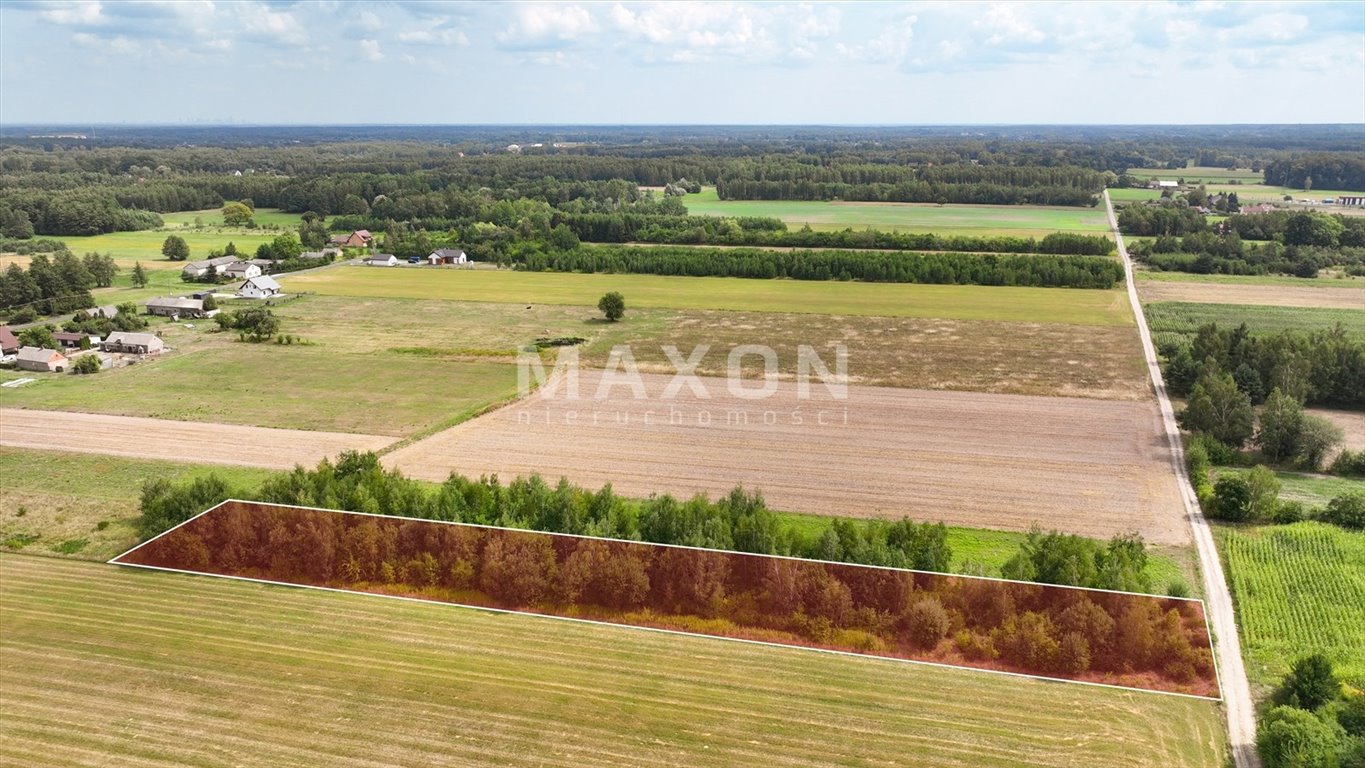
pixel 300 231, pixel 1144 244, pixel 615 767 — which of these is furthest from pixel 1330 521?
pixel 300 231

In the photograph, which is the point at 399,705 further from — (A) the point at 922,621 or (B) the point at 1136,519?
(B) the point at 1136,519

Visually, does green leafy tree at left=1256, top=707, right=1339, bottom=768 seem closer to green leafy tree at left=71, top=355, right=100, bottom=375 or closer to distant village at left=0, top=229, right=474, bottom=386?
green leafy tree at left=71, top=355, right=100, bottom=375

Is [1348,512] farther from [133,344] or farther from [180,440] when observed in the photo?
[133,344]

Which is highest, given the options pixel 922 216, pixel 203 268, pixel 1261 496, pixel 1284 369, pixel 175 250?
pixel 922 216

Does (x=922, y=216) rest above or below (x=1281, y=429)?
above

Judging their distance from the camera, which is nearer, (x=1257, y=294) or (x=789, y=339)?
(x=789, y=339)

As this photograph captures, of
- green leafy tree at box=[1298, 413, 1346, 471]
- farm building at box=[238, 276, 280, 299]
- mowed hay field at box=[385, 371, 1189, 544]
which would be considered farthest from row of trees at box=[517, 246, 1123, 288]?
green leafy tree at box=[1298, 413, 1346, 471]

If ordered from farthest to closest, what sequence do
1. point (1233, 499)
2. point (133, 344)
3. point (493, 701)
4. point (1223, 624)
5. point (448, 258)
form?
1. point (448, 258)
2. point (133, 344)
3. point (1233, 499)
4. point (1223, 624)
5. point (493, 701)

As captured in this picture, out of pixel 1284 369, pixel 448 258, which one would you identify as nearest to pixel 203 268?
pixel 448 258
